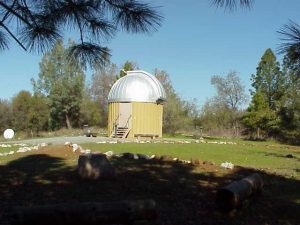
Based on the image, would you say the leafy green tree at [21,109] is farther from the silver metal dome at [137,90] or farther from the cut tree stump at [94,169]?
the cut tree stump at [94,169]

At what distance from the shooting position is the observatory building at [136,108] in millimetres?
33500

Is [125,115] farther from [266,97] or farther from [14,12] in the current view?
[14,12]

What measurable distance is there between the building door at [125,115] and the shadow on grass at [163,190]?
20.4 metres

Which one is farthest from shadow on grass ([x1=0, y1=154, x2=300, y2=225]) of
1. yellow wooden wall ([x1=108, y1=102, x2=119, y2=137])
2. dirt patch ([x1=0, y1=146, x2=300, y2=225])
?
yellow wooden wall ([x1=108, y1=102, x2=119, y2=137])

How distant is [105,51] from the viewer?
5570 mm

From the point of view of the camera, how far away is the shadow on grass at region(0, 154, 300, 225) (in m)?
7.91

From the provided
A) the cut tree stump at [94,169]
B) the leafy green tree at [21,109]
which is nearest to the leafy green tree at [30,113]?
the leafy green tree at [21,109]

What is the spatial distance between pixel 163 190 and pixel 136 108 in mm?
24117

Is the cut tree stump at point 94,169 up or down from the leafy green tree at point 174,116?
down

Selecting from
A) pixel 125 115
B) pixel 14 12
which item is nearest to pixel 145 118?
pixel 125 115

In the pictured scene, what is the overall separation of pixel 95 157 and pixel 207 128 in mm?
41705

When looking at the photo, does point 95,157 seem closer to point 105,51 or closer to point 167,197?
point 167,197

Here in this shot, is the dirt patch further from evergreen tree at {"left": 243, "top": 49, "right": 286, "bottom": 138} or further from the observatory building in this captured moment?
evergreen tree at {"left": 243, "top": 49, "right": 286, "bottom": 138}

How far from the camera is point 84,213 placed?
19.7ft
